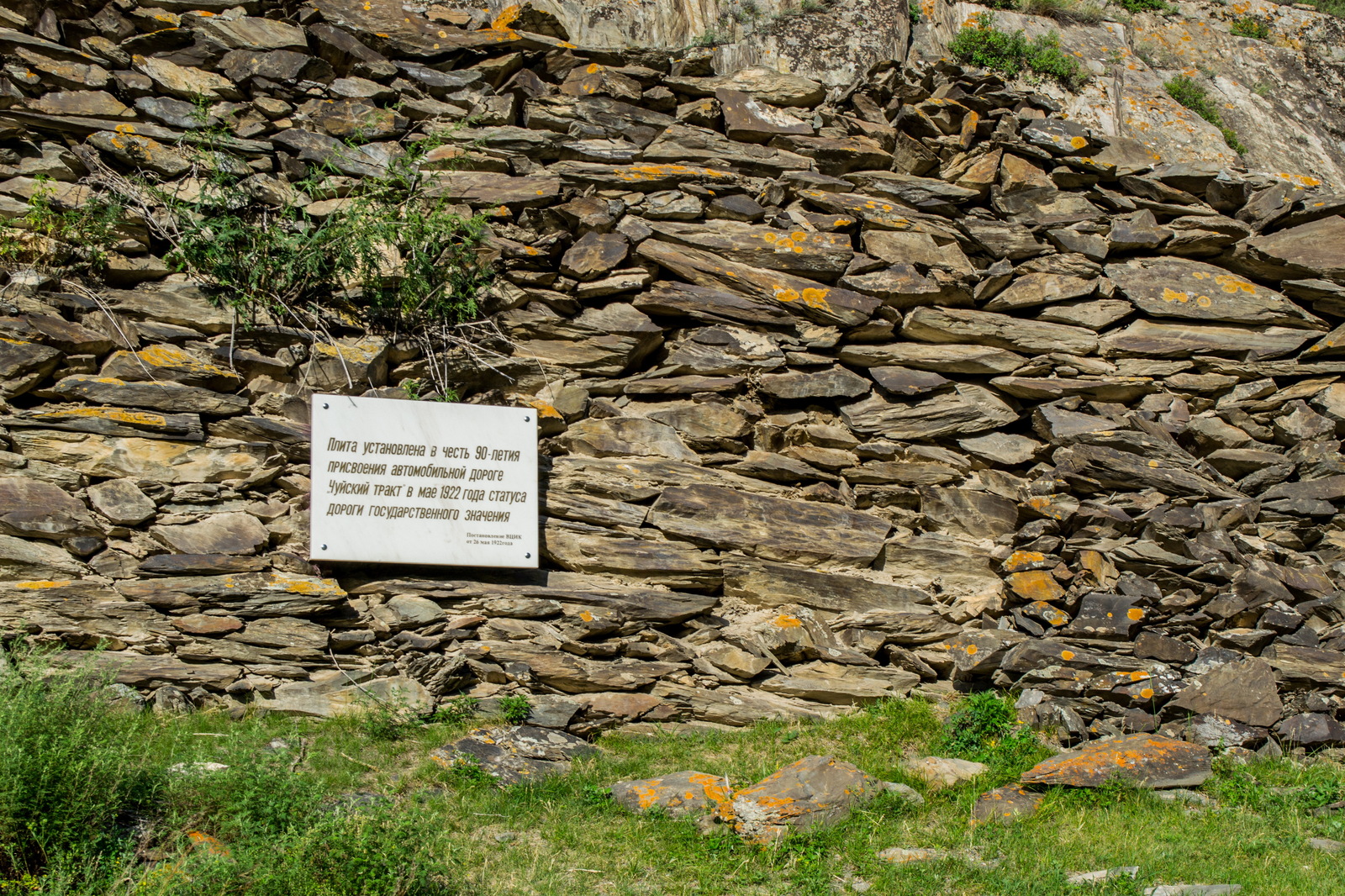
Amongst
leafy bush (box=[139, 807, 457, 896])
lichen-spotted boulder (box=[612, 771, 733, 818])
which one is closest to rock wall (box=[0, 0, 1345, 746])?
lichen-spotted boulder (box=[612, 771, 733, 818])

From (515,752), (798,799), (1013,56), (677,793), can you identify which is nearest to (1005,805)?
(798,799)

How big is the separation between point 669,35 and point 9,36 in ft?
21.2

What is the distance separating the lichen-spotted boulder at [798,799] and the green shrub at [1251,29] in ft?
38.8

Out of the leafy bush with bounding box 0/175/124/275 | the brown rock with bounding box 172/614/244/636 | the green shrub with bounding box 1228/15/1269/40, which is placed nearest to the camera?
the brown rock with bounding box 172/614/244/636

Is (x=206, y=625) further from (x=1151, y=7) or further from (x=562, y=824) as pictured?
(x=1151, y=7)

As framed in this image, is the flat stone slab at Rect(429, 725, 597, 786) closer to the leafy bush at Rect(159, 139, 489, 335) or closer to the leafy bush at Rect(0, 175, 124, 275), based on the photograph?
the leafy bush at Rect(159, 139, 489, 335)

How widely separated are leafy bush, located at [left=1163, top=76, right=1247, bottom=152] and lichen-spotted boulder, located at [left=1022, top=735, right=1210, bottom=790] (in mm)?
8248

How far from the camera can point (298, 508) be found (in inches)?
290

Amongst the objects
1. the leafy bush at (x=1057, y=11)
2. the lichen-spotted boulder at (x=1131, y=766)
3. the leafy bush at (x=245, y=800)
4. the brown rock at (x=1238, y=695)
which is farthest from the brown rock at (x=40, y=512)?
the leafy bush at (x=1057, y=11)

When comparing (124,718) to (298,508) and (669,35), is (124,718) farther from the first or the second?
(669,35)

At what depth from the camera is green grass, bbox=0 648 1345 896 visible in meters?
4.37

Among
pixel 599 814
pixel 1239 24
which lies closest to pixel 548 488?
pixel 599 814

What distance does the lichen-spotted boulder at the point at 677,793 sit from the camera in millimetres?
5594

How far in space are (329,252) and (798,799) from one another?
5808mm
